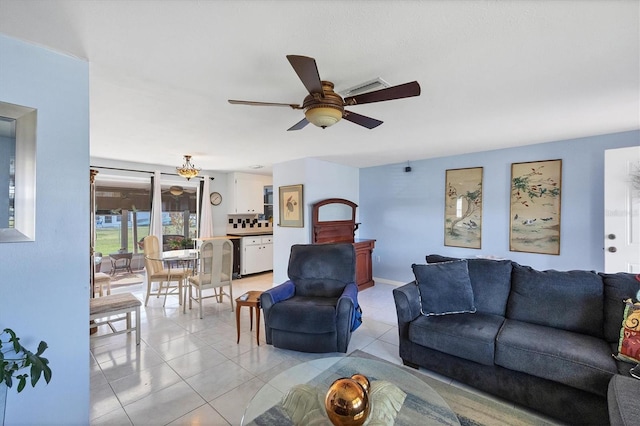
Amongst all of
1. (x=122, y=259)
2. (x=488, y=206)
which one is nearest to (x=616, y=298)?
(x=488, y=206)

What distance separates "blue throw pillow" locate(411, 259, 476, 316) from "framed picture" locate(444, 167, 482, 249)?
2086 mm

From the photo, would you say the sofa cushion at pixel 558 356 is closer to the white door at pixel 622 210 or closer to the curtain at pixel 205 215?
the white door at pixel 622 210

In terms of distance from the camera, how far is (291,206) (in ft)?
16.2

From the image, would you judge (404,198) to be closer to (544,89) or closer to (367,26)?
(544,89)

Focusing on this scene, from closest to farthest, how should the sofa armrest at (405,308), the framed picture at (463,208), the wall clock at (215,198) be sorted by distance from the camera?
1. the sofa armrest at (405,308)
2. the framed picture at (463,208)
3. the wall clock at (215,198)

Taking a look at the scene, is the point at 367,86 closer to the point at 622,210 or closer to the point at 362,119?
the point at 362,119

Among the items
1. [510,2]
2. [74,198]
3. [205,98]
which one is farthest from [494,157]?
[74,198]

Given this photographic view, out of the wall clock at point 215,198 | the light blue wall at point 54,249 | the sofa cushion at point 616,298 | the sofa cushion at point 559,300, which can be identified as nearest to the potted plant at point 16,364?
the light blue wall at point 54,249

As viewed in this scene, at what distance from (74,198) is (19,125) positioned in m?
0.46

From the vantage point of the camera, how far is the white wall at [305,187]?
4742 millimetres

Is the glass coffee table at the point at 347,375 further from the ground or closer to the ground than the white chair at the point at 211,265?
closer to the ground

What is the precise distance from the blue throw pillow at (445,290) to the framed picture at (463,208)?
6.84ft

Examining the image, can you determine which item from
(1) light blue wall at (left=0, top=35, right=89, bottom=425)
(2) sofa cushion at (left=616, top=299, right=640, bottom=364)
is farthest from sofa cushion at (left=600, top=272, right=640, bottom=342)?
(1) light blue wall at (left=0, top=35, right=89, bottom=425)

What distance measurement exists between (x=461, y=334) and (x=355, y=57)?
209cm
